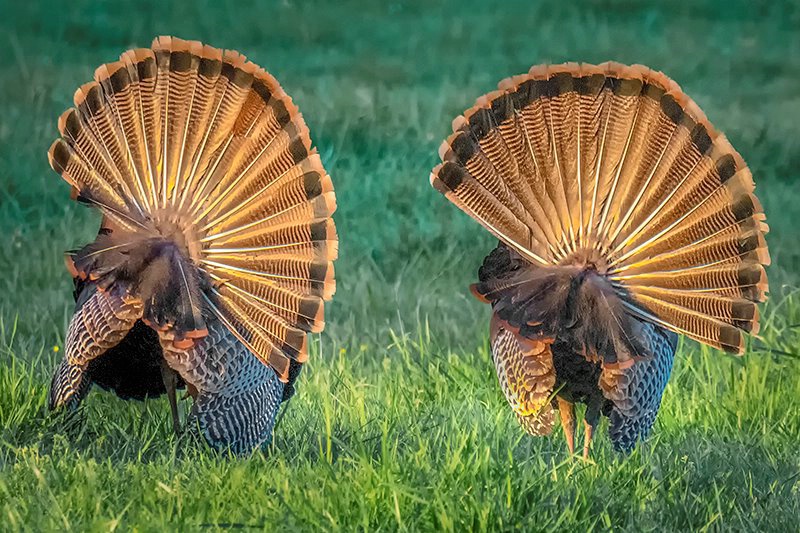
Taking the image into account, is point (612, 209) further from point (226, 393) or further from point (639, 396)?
point (226, 393)

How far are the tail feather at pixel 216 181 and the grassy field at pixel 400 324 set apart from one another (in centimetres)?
48

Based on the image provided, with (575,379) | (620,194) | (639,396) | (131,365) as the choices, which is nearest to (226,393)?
(131,365)

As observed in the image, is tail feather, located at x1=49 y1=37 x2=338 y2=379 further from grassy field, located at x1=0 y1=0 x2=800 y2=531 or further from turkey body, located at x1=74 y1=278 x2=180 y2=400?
grassy field, located at x1=0 y1=0 x2=800 y2=531

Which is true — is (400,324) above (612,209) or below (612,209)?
below

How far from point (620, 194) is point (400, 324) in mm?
1630

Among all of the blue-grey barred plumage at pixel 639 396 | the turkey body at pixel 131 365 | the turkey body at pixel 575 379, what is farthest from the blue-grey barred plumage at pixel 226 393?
the blue-grey barred plumage at pixel 639 396

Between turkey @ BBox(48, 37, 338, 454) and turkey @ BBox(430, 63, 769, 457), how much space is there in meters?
0.57

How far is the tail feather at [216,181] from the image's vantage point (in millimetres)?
5020

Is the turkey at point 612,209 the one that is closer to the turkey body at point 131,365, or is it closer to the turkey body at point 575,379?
the turkey body at point 575,379

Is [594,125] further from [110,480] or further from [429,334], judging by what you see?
[110,480]

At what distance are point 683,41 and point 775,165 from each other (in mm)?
2339

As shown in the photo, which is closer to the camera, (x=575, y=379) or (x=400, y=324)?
(x=575, y=379)

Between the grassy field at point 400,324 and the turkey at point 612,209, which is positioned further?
the turkey at point 612,209

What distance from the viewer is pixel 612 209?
17.3ft
